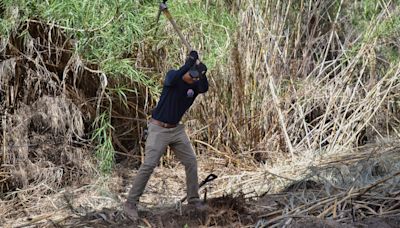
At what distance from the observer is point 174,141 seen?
477cm

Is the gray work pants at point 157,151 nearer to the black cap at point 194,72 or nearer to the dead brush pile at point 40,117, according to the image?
the black cap at point 194,72

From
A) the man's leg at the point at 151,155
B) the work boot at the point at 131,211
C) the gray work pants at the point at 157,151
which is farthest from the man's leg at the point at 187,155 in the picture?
the work boot at the point at 131,211

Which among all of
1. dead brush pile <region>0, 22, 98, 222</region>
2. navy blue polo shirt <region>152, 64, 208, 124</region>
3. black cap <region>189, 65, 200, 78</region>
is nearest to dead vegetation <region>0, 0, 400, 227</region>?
dead brush pile <region>0, 22, 98, 222</region>

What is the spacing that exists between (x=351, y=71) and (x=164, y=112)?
3.43 meters

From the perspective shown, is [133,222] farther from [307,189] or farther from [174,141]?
[307,189]

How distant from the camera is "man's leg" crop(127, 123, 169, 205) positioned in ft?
15.4

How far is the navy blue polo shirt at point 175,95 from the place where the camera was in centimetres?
465

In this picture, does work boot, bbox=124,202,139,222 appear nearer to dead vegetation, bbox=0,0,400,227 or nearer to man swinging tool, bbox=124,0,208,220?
man swinging tool, bbox=124,0,208,220

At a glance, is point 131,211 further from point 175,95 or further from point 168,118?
point 175,95

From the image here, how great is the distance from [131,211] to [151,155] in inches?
17.7

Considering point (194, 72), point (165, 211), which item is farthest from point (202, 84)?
point (165, 211)

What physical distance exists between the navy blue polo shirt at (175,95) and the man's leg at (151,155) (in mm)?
103

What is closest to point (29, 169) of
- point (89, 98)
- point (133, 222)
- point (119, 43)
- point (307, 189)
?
point (89, 98)

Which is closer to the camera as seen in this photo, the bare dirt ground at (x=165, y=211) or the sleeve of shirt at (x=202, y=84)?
the bare dirt ground at (x=165, y=211)
